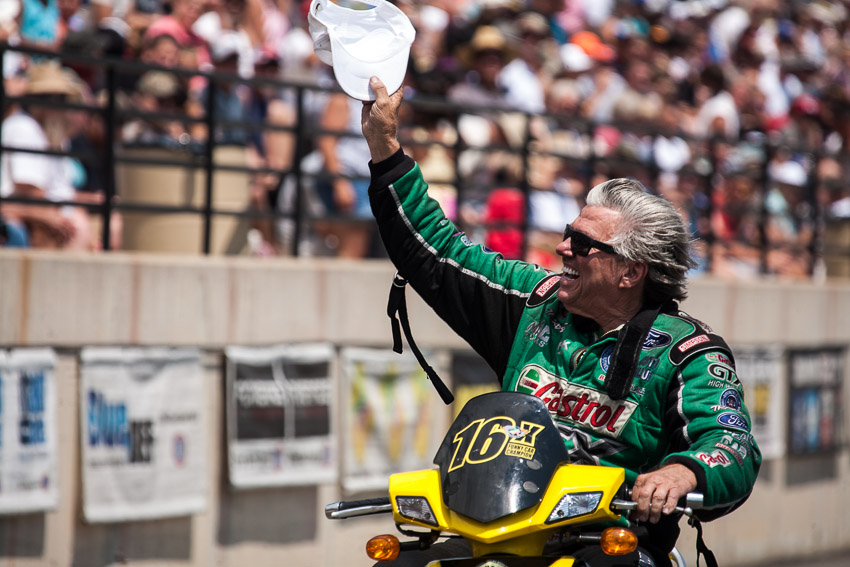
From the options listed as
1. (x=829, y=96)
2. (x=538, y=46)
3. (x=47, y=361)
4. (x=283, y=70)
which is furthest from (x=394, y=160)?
(x=829, y=96)

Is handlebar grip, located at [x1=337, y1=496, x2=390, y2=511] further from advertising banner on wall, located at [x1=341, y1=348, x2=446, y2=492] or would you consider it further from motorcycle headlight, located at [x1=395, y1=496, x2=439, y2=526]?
advertising banner on wall, located at [x1=341, y1=348, x2=446, y2=492]

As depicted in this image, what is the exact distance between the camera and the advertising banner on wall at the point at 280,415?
7164 mm

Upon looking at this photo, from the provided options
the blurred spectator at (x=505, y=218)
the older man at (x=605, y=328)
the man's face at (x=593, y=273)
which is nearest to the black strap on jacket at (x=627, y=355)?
the older man at (x=605, y=328)

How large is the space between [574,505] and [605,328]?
883 mm

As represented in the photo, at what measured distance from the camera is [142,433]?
6.78 metres

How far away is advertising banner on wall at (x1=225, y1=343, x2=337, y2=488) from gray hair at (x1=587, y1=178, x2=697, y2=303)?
3.66 meters

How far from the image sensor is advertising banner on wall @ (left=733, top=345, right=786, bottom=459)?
33.1 ft

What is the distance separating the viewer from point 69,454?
657cm

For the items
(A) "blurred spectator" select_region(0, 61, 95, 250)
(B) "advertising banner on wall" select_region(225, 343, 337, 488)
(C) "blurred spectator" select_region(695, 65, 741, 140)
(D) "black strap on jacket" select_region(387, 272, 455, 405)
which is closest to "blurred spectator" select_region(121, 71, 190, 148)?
(A) "blurred spectator" select_region(0, 61, 95, 250)

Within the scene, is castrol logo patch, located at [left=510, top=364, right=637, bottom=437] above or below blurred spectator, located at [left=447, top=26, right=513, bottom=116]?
below

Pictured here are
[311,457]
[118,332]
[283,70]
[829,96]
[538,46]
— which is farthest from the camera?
[829,96]

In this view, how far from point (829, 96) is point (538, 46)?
5152 millimetres

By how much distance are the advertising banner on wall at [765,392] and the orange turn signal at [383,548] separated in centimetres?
705

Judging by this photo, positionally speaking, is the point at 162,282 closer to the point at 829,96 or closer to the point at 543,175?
the point at 543,175
